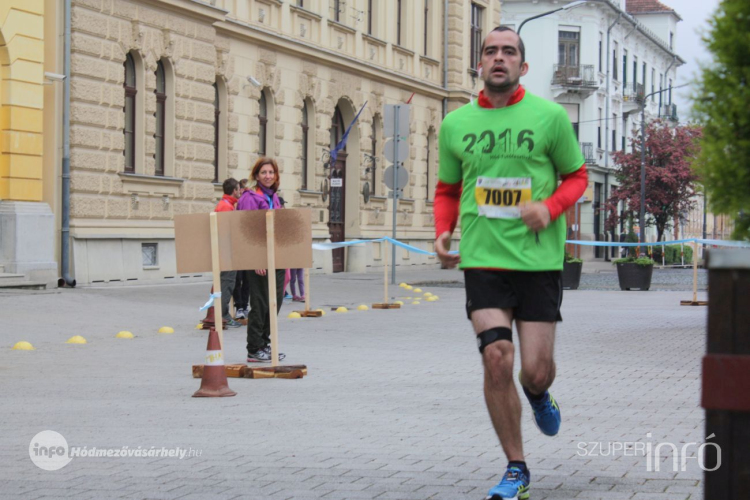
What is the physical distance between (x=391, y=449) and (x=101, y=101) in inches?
646

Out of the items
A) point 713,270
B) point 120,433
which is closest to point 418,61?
point 120,433

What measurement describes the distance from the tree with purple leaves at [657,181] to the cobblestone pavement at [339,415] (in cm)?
4696

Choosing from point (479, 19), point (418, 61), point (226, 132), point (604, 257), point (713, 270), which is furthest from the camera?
point (604, 257)

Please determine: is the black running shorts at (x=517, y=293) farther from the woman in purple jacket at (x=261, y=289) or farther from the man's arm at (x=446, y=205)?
the woman in purple jacket at (x=261, y=289)

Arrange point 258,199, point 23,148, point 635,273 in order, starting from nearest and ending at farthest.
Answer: point 258,199 < point 23,148 < point 635,273

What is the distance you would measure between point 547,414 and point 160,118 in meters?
19.1

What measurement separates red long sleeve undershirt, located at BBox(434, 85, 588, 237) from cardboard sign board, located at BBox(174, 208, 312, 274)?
417 centimetres

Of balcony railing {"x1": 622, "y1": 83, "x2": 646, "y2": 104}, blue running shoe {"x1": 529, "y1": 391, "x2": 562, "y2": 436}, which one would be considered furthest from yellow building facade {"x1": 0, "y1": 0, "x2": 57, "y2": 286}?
balcony railing {"x1": 622, "y1": 83, "x2": 646, "y2": 104}

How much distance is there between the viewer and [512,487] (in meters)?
5.36

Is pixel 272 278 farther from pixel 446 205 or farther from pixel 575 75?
pixel 575 75

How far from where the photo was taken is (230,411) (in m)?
8.41

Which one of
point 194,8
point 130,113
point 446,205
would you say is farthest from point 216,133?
point 446,205

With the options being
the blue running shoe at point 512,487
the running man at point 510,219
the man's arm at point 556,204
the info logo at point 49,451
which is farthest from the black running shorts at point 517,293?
the info logo at point 49,451

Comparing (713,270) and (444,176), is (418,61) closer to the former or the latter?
(444,176)
